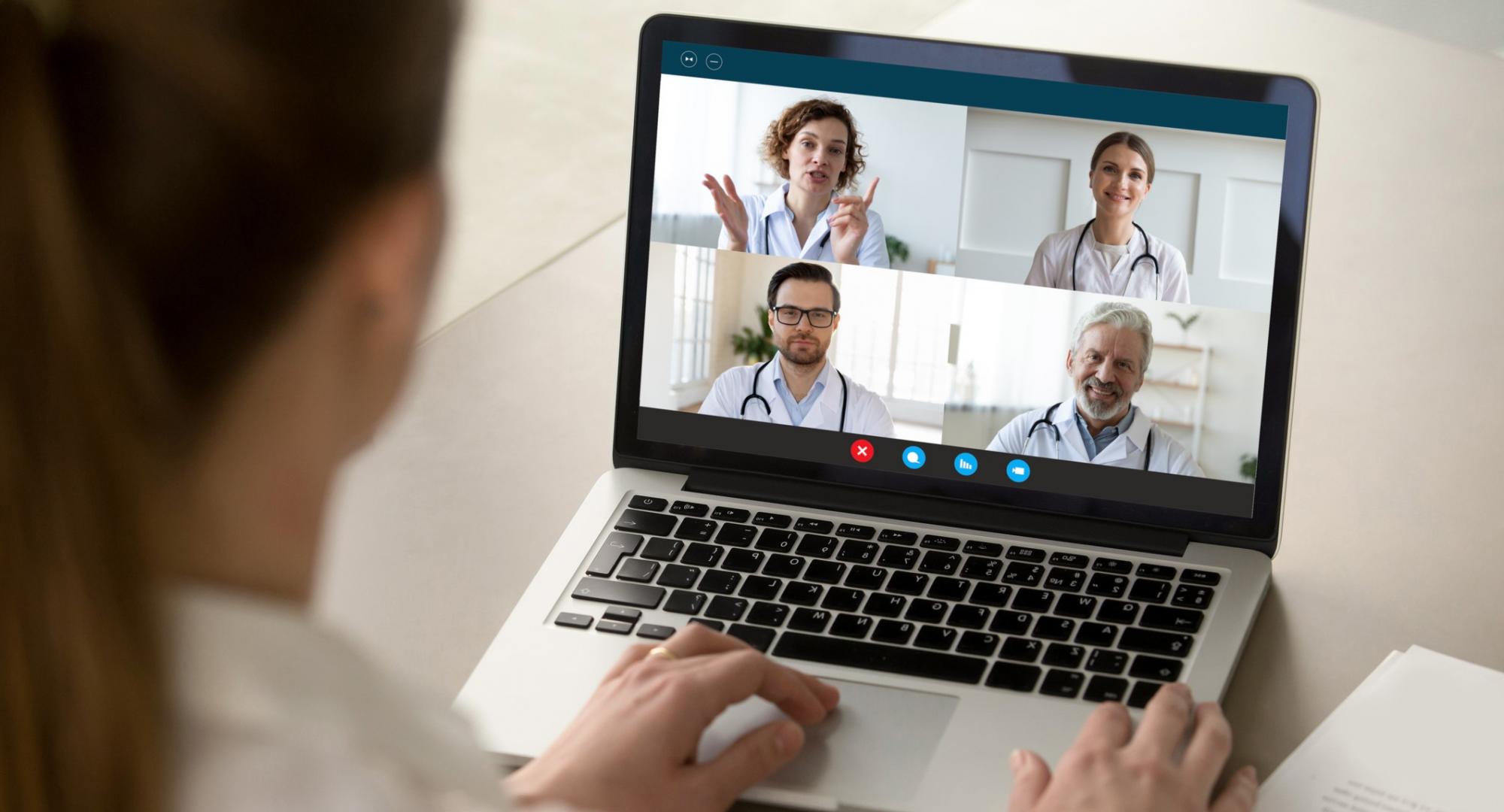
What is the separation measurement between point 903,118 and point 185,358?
1.94ft

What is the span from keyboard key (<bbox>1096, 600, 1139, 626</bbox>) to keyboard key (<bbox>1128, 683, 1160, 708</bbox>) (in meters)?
0.06

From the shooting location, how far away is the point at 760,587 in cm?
82

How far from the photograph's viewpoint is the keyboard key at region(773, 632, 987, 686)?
747 millimetres

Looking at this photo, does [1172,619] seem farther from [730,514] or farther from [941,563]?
[730,514]

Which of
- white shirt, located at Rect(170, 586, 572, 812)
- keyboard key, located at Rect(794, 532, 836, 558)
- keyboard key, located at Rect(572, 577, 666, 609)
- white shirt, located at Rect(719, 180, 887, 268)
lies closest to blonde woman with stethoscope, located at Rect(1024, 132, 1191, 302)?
white shirt, located at Rect(719, 180, 887, 268)

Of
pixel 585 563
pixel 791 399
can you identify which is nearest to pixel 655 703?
pixel 585 563

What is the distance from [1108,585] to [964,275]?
0.22 meters

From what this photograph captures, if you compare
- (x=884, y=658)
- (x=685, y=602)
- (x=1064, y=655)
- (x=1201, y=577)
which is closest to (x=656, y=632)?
(x=685, y=602)

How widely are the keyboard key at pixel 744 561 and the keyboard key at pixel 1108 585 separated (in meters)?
0.20

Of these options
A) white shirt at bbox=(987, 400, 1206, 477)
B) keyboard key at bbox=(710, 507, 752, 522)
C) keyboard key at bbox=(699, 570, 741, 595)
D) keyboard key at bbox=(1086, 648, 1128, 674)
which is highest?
white shirt at bbox=(987, 400, 1206, 477)

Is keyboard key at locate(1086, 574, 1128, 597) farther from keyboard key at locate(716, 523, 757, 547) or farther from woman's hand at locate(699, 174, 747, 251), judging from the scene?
woman's hand at locate(699, 174, 747, 251)

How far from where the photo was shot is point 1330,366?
3.45ft

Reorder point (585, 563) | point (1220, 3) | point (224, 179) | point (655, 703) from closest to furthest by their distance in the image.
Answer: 1. point (224, 179)
2. point (655, 703)
3. point (585, 563)
4. point (1220, 3)

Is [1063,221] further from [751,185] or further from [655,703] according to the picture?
[655,703]
